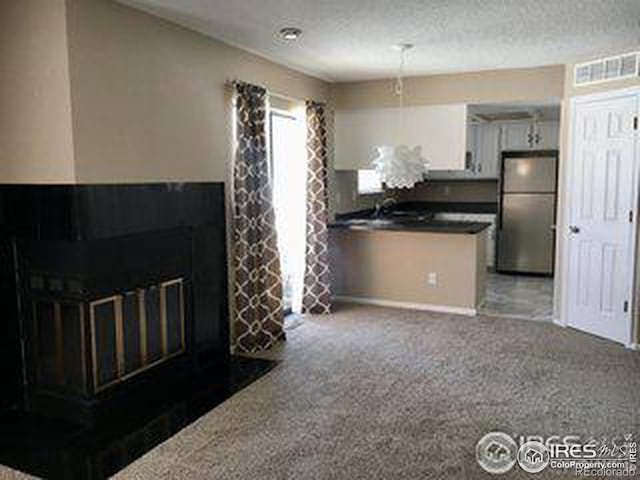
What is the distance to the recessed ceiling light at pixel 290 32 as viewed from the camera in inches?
148

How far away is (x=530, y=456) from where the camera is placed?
2.76 meters

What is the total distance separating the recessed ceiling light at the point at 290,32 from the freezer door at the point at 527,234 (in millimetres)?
4636

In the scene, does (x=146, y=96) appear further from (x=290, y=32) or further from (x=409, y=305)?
(x=409, y=305)

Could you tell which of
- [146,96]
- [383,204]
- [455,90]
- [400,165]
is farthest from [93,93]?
[383,204]

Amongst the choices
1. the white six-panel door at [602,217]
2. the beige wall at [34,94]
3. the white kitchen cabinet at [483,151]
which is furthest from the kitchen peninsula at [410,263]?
the beige wall at [34,94]

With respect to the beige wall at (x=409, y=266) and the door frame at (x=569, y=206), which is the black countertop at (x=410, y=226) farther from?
the door frame at (x=569, y=206)

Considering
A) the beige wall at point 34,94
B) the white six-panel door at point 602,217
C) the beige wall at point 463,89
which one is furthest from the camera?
the beige wall at point 463,89

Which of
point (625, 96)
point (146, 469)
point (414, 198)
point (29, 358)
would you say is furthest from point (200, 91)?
point (414, 198)

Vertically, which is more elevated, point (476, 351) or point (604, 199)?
point (604, 199)

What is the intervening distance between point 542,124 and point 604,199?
10.0 ft

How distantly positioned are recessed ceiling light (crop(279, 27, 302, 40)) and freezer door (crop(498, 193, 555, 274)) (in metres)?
4.64

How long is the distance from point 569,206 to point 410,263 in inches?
66.5

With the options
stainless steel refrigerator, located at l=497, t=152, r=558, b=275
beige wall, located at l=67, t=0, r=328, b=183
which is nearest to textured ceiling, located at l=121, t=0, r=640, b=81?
beige wall, located at l=67, t=0, r=328, b=183

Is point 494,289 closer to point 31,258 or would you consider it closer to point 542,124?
point 542,124
